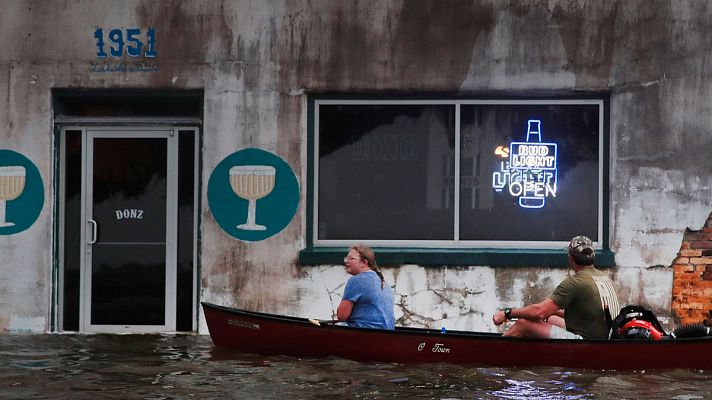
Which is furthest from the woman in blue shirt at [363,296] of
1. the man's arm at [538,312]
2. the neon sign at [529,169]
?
the neon sign at [529,169]

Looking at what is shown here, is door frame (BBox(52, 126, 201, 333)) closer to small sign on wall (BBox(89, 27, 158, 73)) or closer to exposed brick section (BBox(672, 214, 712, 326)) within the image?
small sign on wall (BBox(89, 27, 158, 73))

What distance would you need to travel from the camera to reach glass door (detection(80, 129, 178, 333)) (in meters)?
14.2

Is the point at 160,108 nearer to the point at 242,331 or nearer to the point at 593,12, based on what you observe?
the point at 242,331

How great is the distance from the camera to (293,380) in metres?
10.9

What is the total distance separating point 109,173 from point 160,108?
35.7 inches

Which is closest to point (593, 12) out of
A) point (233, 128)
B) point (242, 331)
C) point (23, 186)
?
point (233, 128)

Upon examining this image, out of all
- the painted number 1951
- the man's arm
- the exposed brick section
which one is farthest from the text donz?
the exposed brick section

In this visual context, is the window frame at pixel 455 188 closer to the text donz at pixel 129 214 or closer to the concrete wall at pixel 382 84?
the concrete wall at pixel 382 84

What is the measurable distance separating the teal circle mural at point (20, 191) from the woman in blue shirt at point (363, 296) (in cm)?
409

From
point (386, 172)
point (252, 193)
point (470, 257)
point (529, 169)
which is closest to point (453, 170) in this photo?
point (386, 172)

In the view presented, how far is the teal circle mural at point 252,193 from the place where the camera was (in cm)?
1401

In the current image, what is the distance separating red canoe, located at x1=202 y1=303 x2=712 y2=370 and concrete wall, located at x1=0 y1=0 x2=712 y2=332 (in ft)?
6.55

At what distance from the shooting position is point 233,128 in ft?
45.9

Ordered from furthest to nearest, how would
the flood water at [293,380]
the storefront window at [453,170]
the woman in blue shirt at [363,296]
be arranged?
the storefront window at [453,170] → the woman in blue shirt at [363,296] → the flood water at [293,380]
